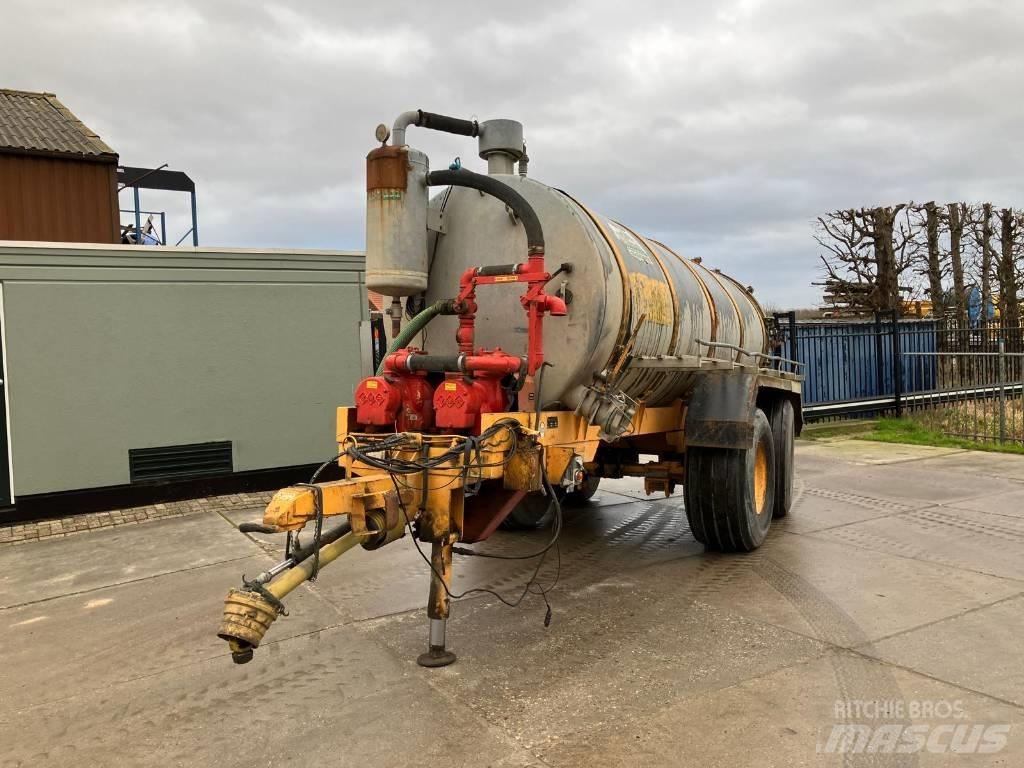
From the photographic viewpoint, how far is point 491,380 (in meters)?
4.48

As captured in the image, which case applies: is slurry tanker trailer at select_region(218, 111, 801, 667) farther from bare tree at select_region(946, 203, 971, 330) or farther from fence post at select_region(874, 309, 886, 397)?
bare tree at select_region(946, 203, 971, 330)

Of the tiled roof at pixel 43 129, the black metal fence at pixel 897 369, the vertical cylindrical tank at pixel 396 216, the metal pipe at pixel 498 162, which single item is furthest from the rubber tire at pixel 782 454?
the tiled roof at pixel 43 129

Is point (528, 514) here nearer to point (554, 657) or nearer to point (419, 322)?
point (419, 322)

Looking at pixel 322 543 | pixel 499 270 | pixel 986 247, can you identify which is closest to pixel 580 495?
pixel 499 270

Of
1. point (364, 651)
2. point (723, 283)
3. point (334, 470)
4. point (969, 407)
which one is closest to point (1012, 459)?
point (969, 407)

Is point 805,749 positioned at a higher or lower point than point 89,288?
lower

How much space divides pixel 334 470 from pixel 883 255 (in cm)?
1491

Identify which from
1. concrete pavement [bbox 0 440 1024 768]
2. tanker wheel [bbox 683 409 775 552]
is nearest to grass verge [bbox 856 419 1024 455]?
concrete pavement [bbox 0 440 1024 768]

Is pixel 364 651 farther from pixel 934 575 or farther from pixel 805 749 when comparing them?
pixel 934 575

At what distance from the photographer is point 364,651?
14.0 ft

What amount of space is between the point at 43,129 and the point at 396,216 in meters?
12.3

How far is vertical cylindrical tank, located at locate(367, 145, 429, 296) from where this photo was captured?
4527mm

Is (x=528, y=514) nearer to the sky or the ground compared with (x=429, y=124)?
nearer to the ground

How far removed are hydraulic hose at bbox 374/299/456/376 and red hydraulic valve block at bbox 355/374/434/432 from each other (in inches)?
9.5
